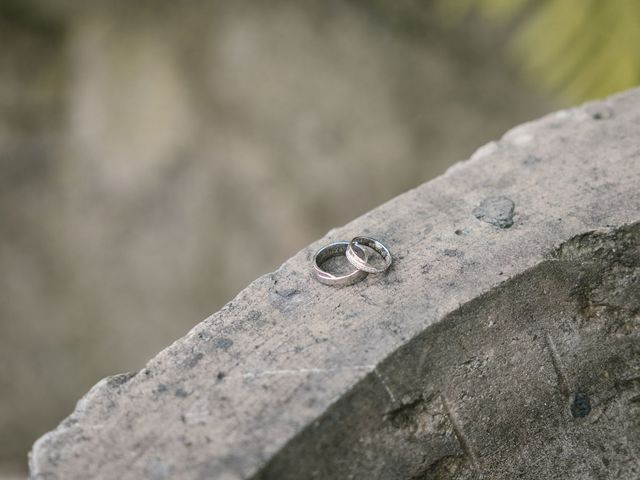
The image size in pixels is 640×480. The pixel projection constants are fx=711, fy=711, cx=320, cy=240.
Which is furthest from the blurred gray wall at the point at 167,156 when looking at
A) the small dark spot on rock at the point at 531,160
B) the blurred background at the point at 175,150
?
the small dark spot on rock at the point at 531,160

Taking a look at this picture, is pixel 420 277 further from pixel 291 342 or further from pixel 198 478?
pixel 198 478

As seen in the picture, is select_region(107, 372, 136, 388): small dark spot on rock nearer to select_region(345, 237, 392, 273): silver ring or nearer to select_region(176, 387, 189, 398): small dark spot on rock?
select_region(176, 387, 189, 398): small dark spot on rock

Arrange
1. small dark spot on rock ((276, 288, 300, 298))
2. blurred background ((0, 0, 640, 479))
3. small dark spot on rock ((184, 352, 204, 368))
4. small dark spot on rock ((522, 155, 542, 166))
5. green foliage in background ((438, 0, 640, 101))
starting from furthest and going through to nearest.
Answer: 1. blurred background ((0, 0, 640, 479))
2. green foliage in background ((438, 0, 640, 101))
3. small dark spot on rock ((522, 155, 542, 166))
4. small dark spot on rock ((276, 288, 300, 298))
5. small dark spot on rock ((184, 352, 204, 368))

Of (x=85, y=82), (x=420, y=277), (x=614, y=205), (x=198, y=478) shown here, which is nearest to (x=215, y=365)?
(x=198, y=478)

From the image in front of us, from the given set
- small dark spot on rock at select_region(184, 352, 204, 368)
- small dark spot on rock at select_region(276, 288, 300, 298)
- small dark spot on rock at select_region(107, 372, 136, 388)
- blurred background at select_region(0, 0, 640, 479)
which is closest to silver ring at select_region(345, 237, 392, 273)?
small dark spot on rock at select_region(276, 288, 300, 298)

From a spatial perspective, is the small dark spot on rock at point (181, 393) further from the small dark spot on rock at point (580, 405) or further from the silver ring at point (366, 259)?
the small dark spot on rock at point (580, 405)
